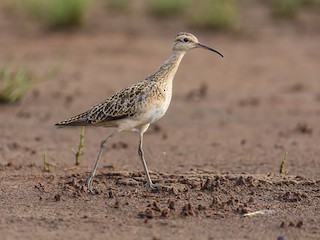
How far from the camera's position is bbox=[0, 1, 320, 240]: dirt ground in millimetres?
6809

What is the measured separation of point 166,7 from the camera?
18875 millimetres

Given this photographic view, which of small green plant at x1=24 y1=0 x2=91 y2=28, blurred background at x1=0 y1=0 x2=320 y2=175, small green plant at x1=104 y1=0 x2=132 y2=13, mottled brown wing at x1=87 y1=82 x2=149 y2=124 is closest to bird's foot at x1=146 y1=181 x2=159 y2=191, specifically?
mottled brown wing at x1=87 y1=82 x2=149 y2=124

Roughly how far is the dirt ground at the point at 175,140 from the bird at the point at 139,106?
1.78 ft

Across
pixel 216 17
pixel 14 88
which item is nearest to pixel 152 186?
pixel 14 88

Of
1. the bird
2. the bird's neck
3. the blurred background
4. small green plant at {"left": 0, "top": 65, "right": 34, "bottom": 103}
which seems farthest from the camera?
small green plant at {"left": 0, "top": 65, "right": 34, "bottom": 103}

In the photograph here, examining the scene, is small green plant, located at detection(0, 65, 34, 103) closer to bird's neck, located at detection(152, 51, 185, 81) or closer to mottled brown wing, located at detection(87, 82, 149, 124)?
mottled brown wing, located at detection(87, 82, 149, 124)

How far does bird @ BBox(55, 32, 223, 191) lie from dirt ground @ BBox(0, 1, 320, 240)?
0.54m

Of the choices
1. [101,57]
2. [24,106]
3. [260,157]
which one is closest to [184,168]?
[260,157]

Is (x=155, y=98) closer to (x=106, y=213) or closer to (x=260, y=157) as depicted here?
(x=106, y=213)

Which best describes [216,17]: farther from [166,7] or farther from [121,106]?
[121,106]

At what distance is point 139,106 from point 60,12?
10972 mm

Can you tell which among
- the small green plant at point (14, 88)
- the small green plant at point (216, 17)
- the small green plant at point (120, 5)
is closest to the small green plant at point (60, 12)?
the small green plant at point (120, 5)

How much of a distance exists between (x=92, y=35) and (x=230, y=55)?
3.13 metres

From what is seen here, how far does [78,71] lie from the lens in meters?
15.4
